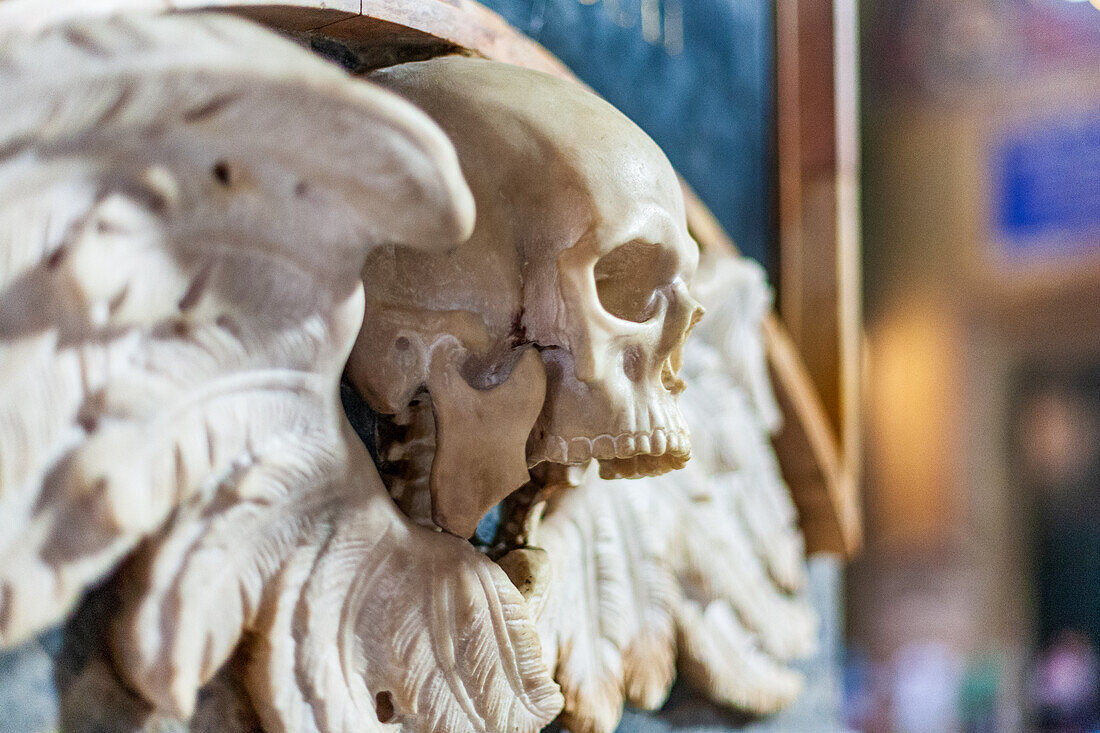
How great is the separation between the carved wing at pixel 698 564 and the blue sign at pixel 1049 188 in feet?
6.74

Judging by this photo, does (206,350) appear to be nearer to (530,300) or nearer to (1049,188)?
(530,300)

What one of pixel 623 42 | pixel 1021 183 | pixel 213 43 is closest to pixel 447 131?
pixel 213 43

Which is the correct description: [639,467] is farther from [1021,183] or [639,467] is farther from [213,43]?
[1021,183]

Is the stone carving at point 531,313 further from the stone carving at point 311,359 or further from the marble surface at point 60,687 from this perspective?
the marble surface at point 60,687

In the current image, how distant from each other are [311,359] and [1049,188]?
9.09 feet

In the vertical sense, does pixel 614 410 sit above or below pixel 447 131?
below

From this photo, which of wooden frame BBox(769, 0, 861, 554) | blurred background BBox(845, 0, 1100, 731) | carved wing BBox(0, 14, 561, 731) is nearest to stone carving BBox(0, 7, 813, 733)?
carved wing BBox(0, 14, 561, 731)

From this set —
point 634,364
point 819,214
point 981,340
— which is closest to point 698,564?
point 634,364

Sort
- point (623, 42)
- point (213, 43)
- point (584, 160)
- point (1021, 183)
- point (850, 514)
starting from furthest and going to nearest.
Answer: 1. point (1021, 183)
2. point (850, 514)
3. point (623, 42)
4. point (584, 160)
5. point (213, 43)

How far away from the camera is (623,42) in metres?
0.99

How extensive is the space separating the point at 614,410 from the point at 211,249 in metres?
0.25

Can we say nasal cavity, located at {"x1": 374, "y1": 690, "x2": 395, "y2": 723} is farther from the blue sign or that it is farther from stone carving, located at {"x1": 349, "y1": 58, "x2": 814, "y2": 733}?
the blue sign

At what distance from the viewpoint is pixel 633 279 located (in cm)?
67

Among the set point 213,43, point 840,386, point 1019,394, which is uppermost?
point 213,43
